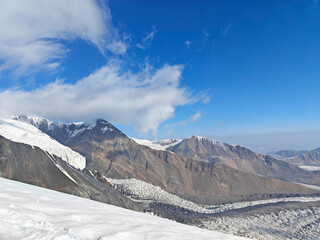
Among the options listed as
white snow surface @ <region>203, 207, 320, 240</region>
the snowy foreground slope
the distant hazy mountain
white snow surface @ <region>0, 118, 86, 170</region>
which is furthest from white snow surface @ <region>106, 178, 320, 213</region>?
the snowy foreground slope

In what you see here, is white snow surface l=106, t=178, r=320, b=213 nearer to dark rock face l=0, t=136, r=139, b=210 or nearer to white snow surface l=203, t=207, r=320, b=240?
white snow surface l=203, t=207, r=320, b=240

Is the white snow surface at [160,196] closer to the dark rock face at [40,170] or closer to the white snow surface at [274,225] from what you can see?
the white snow surface at [274,225]

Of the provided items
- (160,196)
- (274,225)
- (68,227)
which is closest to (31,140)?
(68,227)

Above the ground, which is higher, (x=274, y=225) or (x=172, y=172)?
(x=172, y=172)

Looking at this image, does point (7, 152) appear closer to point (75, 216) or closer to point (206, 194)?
point (75, 216)

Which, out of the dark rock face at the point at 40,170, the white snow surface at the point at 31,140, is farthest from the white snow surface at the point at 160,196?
the dark rock face at the point at 40,170

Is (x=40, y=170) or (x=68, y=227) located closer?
(x=68, y=227)

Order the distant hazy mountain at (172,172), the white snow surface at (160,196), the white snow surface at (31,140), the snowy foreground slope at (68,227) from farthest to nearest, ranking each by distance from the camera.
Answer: the distant hazy mountain at (172,172), the white snow surface at (160,196), the white snow surface at (31,140), the snowy foreground slope at (68,227)

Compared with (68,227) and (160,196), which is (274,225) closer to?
(160,196)
